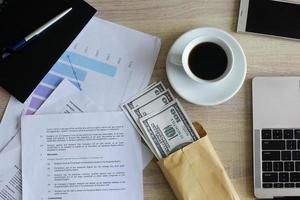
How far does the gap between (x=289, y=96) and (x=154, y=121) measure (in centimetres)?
24

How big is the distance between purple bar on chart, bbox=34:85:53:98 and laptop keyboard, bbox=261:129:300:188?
390 millimetres

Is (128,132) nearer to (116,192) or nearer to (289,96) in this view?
(116,192)

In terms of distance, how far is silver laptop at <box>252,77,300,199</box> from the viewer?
2.72 ft

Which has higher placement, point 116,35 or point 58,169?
point 116,35

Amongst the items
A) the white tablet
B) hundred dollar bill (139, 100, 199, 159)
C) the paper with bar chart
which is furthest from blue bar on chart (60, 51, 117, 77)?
the white tablet

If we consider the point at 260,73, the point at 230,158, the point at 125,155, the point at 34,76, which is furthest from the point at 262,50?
the point at 34,76

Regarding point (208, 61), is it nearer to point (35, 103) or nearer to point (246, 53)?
point (246, 53)

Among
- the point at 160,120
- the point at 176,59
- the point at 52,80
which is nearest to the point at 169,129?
the point at 160,120

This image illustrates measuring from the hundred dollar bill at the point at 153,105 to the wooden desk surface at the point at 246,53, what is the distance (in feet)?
0.08

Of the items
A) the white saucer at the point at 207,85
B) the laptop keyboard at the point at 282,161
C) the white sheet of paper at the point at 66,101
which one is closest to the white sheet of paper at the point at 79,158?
the white sheet of paper at the point at 66,101

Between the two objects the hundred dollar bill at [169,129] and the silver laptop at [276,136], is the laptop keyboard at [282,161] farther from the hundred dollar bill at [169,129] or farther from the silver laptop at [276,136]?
the hundred dollar bill at [169,129]

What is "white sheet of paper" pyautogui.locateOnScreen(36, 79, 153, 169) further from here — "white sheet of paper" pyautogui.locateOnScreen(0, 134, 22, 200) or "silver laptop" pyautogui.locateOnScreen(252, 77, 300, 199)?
"silver laptop" pyautogui.locateOnScreen(252, 77, 300, 199)

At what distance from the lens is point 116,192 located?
845 mm

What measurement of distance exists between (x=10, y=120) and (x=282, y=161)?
48cm
